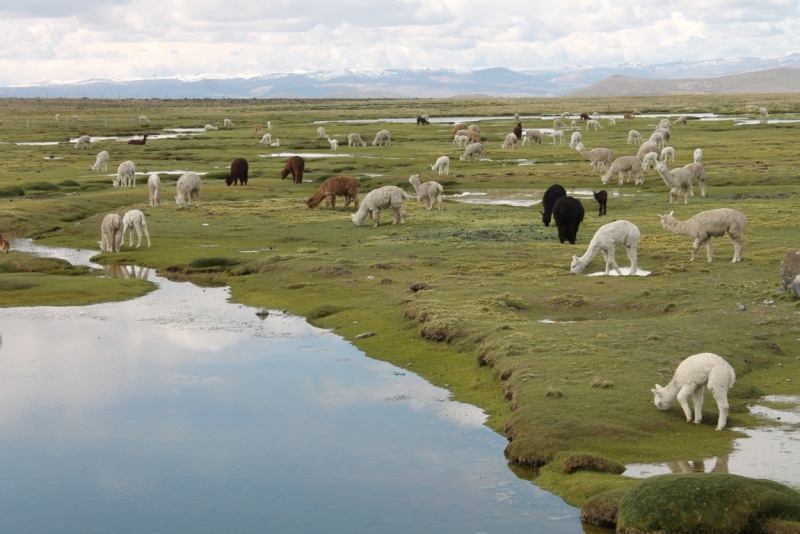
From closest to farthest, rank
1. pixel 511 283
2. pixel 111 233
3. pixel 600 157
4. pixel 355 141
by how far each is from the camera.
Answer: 1. pixel 511 283
2. pixel 111 233
3. pixel 600 157
4. pixel 355 141

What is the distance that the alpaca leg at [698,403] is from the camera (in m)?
15.1

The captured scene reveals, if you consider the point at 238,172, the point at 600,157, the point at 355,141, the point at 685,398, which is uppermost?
the point at 600,157

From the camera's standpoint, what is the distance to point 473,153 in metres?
63.4

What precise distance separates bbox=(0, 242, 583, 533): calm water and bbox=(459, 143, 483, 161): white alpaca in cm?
4039

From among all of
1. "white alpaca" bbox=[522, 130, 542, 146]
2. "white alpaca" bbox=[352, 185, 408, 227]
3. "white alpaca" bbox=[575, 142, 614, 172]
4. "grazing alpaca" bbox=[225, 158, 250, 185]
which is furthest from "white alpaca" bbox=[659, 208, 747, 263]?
"white alpaca" bbox=[522, 130, 542, 146]

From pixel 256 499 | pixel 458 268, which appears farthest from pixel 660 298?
pixel 256 499

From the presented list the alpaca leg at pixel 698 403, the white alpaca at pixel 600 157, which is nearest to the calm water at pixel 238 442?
the alpaca leg at pixel 698 403

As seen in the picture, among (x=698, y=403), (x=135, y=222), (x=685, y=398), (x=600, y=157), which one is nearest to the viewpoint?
(x=685, y=398)

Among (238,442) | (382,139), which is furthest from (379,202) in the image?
(382,139)

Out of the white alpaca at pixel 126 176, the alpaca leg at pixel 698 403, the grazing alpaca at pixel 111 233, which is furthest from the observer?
the white alpaca at pixel 126 176

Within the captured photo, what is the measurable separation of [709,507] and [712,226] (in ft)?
51.7

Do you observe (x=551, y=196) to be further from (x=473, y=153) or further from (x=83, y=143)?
(x=83, y=143)

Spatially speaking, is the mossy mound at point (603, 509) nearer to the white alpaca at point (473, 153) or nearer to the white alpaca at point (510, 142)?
the white alpaca at point (473, 153)

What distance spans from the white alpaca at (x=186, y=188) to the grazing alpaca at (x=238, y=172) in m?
7.69
